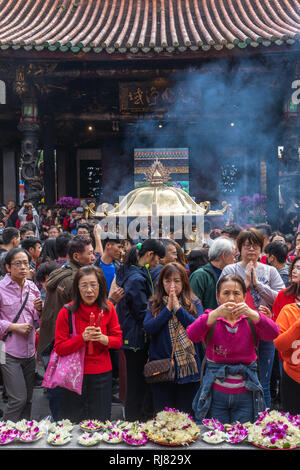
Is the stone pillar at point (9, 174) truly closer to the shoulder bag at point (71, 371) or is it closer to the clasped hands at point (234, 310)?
the shoulder bag at point (71, 371)

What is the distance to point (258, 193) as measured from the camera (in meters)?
11.5

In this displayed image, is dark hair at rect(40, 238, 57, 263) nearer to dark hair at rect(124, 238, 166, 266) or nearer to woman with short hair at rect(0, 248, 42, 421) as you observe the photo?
woman with short hair at rect(0, 248, 42, 421)

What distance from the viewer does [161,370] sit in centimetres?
316

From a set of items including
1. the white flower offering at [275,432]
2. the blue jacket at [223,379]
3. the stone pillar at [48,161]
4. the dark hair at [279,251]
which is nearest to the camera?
the white flower offering at [275,432]

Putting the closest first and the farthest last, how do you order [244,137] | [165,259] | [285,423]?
[285,423] < [165,259] < [244,137]

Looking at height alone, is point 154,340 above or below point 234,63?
below

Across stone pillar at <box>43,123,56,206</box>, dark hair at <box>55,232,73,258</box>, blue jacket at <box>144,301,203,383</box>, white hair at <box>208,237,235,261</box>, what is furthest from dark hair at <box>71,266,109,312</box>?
stone pillar at <box>43,123,56,206</box>

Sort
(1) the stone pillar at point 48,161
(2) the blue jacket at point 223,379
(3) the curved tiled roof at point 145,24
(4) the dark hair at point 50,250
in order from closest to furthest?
(2) the blue jacket at point 223,379 → (4) the dark hair at point 50,250 → (3) the curved tiled roof at point 145,24 → (1) the stone pillar at point 48,161

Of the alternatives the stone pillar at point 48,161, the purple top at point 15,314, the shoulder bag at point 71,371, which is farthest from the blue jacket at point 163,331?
the stone pillar at point 48,161

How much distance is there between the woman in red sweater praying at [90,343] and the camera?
10.0ft

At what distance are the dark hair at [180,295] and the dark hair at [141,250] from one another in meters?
0.52
